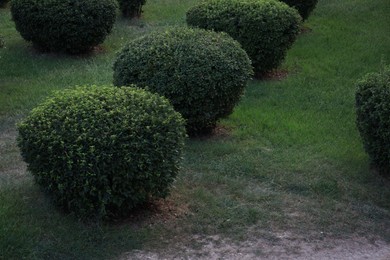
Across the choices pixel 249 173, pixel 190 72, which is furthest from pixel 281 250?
pixel 190 72

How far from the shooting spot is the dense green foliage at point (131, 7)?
13.4m

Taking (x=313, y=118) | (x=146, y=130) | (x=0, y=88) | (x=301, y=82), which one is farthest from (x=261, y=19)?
(x=146, y=130)

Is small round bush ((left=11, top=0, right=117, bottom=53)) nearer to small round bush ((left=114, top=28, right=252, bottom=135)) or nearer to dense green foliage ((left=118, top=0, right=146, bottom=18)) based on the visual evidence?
dense green foliage ((left=118, top=0, right=146, bottom=18))

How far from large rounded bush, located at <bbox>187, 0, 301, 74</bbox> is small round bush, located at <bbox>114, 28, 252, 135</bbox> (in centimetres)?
187

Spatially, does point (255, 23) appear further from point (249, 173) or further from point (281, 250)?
point (281, 250)

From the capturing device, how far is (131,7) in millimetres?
13484

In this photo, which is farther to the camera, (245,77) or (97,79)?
(97,79)

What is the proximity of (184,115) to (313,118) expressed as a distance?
6.33 feet

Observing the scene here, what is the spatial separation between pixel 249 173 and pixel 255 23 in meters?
3.30

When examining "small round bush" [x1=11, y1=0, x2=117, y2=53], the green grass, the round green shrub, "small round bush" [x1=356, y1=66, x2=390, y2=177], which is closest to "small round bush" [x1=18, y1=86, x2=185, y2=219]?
the green grass

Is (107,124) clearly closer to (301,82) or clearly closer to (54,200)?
(54,200)

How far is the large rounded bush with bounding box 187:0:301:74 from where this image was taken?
1013 centimetres

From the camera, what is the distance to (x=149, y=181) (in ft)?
20.2

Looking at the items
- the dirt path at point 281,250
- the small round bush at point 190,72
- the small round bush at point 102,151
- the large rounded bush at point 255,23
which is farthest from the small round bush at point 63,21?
the dirt path at point 281,250
